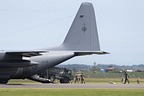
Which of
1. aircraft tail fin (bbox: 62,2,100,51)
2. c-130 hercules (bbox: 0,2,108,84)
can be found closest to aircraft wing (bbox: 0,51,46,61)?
c-130 hercules (bbox: 0,2,108,84)

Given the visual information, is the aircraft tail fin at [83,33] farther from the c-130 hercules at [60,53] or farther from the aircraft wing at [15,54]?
the aircraft wing at [15,54]

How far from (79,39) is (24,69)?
7328 mm

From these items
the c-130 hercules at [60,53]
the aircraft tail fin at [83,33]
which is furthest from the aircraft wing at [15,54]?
the aircraft tail fin at [83,33]

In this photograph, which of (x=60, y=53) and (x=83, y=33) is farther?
(x=83, y=33)

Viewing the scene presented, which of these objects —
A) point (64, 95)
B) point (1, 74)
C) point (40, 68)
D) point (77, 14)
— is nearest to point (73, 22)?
point (77, 14)

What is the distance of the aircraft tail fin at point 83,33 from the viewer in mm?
52375

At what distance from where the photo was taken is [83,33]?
52.8m

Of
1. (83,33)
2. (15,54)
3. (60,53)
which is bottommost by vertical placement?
(15,54)

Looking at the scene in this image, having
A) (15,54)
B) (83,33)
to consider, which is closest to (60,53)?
(83,33)

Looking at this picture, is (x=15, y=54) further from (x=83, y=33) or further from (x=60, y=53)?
(x=83, y=33)

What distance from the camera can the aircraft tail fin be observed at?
52375mm

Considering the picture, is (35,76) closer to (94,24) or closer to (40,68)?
(40,68)

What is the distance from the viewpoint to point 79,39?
52.7 metres

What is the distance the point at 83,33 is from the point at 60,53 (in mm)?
3610
